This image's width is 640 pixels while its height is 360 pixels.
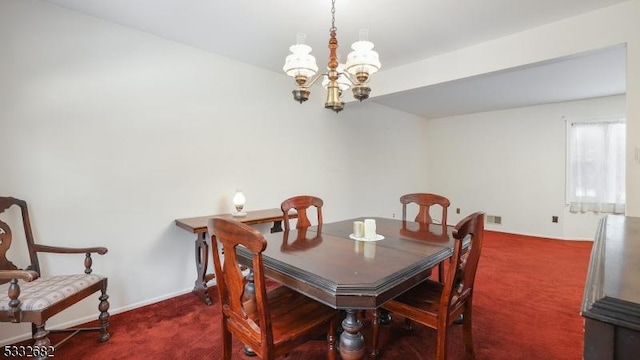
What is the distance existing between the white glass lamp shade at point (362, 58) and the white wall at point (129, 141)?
5.60ft

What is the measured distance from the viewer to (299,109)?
11.9ft

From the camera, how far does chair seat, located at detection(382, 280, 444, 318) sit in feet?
4.98

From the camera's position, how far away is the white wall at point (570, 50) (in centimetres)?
198

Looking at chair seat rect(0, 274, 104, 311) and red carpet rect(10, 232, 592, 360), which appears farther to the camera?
red carpet rect(10, 232, 592, 360)

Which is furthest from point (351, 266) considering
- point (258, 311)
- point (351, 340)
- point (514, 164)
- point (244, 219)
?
point (514, 164)

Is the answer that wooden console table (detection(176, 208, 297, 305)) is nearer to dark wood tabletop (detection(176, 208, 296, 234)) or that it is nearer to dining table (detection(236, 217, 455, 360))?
dark wood tabletop (detection(176, 208, 296, 234))

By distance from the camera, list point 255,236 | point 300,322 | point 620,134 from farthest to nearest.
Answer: point 620,134, point 300,322, point 255,236

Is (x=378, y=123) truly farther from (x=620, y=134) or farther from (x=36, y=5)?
(x=36, y=5)

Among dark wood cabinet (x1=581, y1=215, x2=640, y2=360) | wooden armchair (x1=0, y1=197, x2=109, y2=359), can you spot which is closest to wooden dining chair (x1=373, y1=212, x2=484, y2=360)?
dark wood cabinet (x1=581, y1=215, x2=640, y2=360)

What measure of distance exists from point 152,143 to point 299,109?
173cm

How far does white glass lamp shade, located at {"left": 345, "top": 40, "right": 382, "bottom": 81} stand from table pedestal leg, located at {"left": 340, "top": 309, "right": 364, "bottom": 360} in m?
1.31

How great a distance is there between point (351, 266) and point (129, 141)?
214cm

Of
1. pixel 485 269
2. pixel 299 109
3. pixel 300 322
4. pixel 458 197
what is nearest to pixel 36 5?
pixel 299 109

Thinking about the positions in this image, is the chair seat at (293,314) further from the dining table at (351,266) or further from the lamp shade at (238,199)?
the lamp shade at (238,199)
